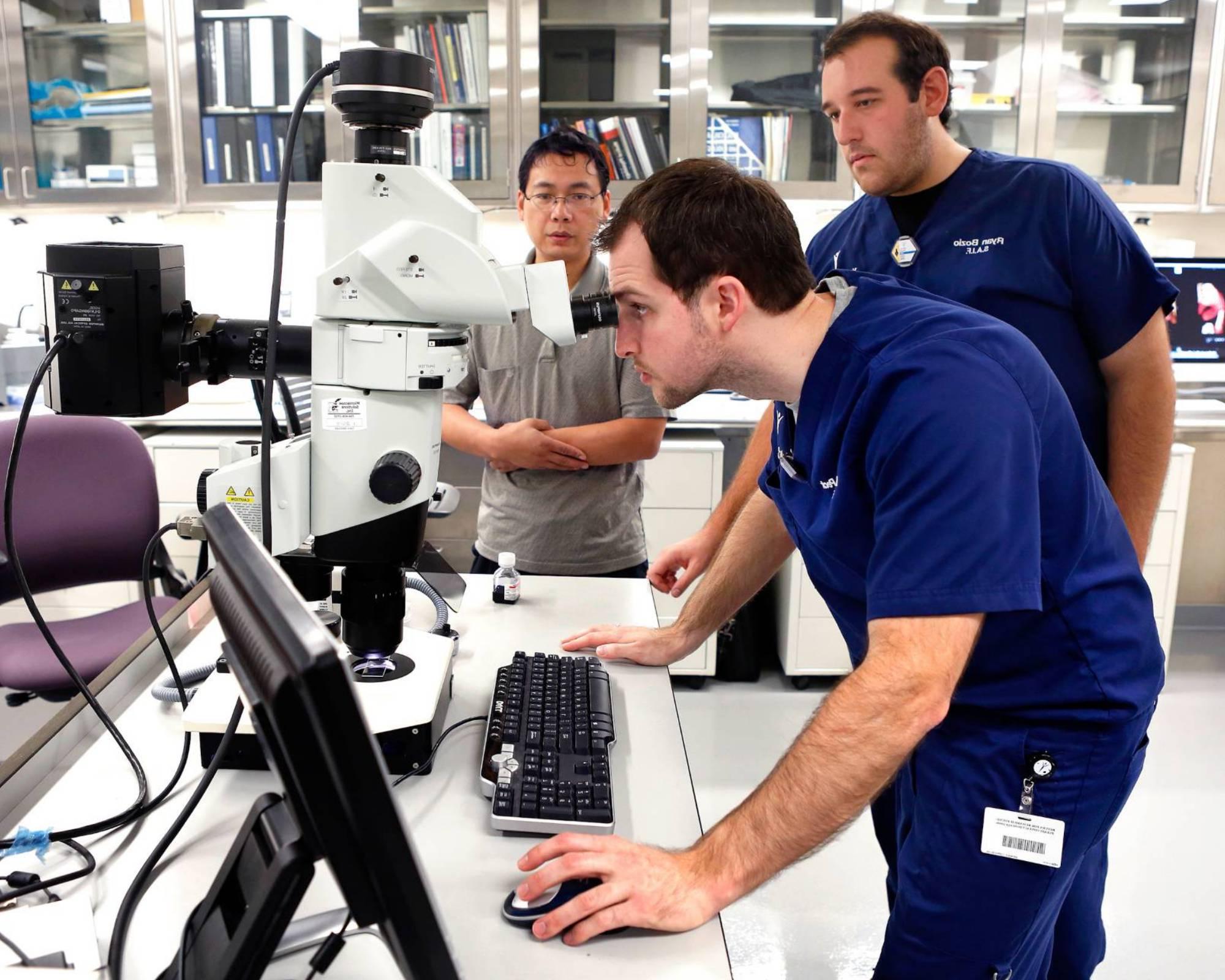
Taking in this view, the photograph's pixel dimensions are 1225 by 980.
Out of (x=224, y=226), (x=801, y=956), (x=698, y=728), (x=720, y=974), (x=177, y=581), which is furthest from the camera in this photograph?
(x=224, y=226)

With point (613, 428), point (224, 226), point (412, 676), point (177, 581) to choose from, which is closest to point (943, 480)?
point (412, 676)

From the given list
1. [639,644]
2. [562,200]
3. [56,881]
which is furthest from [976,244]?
[56,881]

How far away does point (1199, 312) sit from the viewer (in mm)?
3420

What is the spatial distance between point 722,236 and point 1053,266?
0.88 metres

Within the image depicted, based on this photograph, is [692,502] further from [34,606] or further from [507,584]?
[34,606]

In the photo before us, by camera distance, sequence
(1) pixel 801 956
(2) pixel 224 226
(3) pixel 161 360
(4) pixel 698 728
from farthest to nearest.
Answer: (2) pixel 224 226 < (4) pixel 698 728 < (1) pixel 801 956 < (3) pixel 161 360

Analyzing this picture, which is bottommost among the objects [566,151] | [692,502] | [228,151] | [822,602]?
[822,602]

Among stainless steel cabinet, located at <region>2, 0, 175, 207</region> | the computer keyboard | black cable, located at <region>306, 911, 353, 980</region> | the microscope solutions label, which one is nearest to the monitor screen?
the computer keyboard

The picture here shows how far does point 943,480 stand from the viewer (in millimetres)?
884

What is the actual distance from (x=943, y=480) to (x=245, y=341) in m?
0.67

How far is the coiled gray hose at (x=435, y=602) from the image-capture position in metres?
1.42

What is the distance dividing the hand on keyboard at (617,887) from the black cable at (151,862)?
311 mm

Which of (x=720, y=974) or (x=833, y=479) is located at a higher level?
(x=833, y=479)

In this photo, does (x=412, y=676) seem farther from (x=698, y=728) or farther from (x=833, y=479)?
(x=698, y=728)
